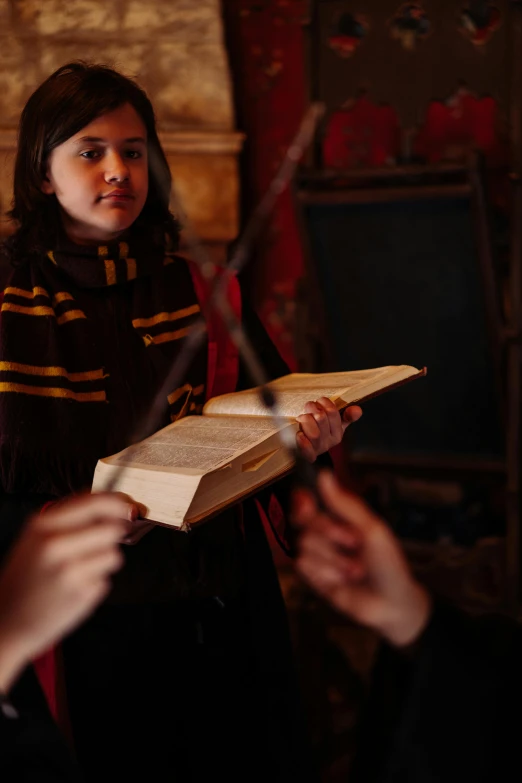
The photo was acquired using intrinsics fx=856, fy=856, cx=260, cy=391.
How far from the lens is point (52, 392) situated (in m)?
1.21

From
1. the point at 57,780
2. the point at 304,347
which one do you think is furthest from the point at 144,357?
the point at 304,347

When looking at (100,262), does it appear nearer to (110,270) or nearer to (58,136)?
(110,270)

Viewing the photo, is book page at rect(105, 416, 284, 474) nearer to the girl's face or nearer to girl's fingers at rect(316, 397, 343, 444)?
girl's fingers at rect(316, 397, 343, 444)

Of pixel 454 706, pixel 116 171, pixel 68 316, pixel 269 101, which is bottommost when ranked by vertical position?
pixel 454 706

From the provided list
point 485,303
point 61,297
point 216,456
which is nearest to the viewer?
point 216,456

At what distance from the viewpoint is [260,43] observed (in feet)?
7.88

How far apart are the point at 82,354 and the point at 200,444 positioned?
1.06 feet

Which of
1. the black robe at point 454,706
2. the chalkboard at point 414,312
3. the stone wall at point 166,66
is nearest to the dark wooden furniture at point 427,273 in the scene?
the chalkboard at point 414,312

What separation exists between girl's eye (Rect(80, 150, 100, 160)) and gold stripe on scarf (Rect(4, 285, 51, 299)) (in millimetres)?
205

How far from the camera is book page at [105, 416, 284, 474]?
0.95 metres

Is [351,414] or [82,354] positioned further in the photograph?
[82,354]

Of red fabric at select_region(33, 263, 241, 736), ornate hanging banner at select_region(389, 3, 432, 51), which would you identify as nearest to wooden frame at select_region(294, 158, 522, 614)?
ornate hanging banner at select_region(389, 3, 432, 51)

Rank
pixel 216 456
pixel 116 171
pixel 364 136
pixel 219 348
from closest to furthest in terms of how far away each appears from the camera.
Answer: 1. pixel 216 456
2. pixel 116 171
3. pixel 219 348
4. pixel 364 136

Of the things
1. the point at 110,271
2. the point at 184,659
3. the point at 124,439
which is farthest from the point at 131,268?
the point at 184,659
